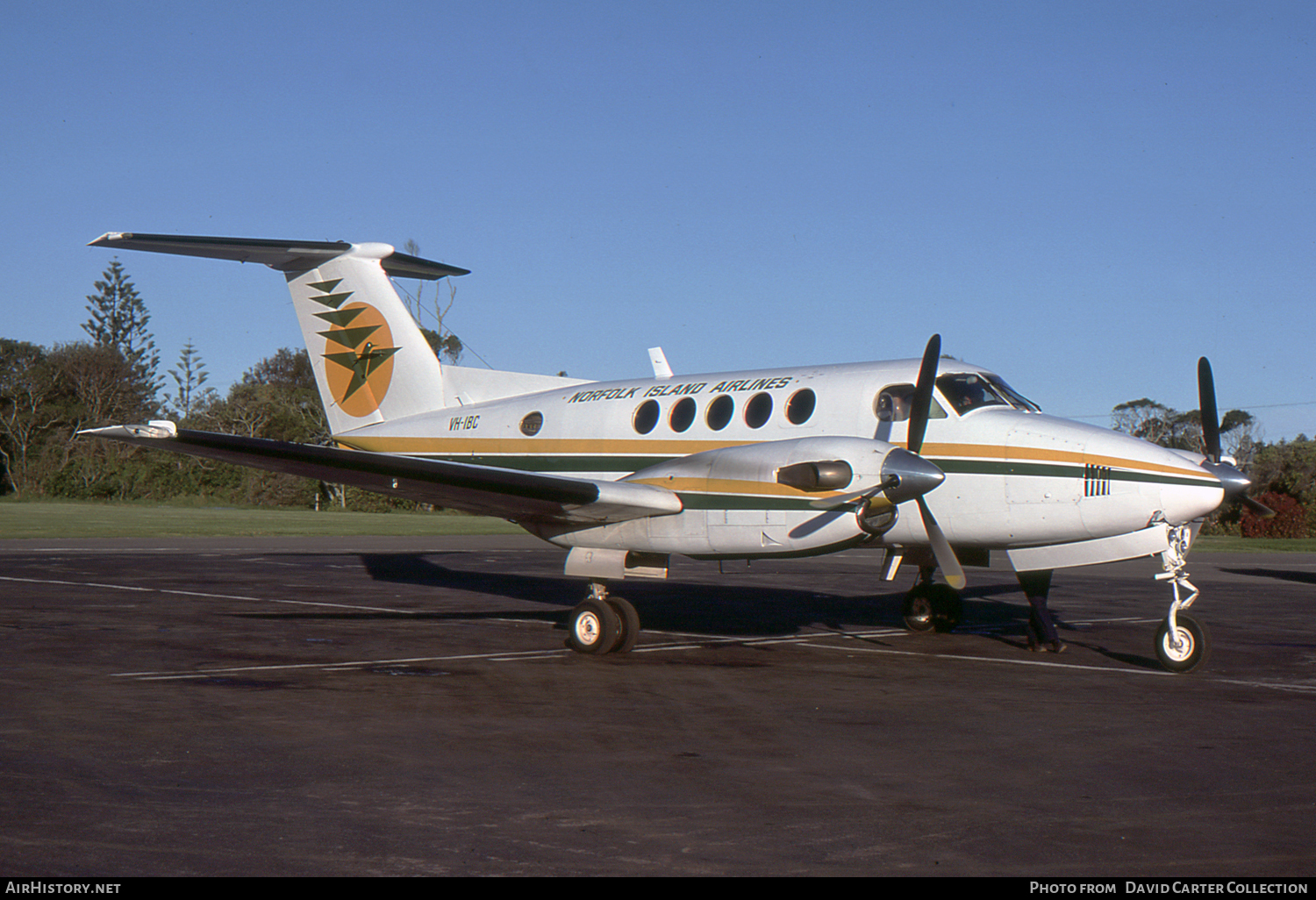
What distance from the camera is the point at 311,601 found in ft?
53.9

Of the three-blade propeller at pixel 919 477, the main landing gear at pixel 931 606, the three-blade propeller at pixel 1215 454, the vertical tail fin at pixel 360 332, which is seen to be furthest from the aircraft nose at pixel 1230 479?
the vertical tail fin at pixel 360 332

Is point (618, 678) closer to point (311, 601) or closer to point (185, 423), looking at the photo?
point (311, 601)

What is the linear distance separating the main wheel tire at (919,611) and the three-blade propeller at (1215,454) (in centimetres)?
379

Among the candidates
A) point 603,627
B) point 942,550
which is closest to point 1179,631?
point 942,550

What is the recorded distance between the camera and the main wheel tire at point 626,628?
11.5m

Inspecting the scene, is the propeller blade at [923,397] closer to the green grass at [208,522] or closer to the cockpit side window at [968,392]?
the cockpit side window at [968,392]

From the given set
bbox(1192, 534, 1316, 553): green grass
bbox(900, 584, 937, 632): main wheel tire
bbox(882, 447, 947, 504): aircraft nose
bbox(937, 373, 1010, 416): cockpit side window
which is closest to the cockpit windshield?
bbox(937, 373, 1010, 416): cockpit side window

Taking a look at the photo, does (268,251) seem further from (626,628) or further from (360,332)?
(626,628)

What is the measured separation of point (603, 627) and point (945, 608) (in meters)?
4.60

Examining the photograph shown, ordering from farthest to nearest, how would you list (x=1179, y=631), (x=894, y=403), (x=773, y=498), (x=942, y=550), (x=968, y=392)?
(x=894, y=403) < (x=968, y=392) < (x=942, y=550) < (x=1179, y=631) < (x=773, y=498)

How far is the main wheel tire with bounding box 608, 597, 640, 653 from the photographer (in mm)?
11500

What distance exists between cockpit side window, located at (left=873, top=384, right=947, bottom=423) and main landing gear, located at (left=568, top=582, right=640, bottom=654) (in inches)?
129

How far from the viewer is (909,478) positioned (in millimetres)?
10117
